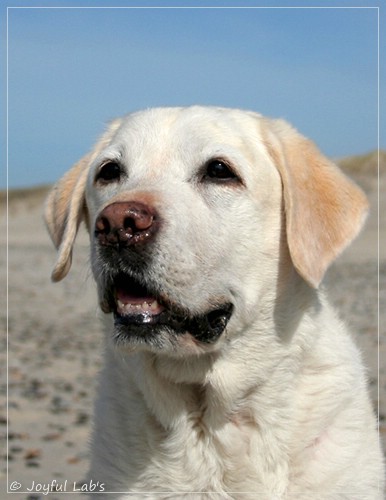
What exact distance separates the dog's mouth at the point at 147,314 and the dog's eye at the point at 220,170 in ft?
2.01

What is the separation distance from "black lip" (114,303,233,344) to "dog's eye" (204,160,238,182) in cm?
62

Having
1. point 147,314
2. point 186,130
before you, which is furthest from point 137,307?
point 186,130

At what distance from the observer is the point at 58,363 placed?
A: 1308 cm

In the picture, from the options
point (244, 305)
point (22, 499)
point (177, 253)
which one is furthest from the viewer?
point (22, 499)

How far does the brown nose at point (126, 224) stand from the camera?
4.01 meters

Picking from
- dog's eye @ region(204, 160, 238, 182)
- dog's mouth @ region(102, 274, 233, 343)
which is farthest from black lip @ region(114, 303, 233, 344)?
dog's eye @ region(204, 160, 238, 182)

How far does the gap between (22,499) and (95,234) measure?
10.3 ft

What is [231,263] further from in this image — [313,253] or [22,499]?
[22,499]

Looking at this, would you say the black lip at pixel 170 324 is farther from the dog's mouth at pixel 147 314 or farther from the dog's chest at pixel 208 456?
the dog's chest at pixel 208 456

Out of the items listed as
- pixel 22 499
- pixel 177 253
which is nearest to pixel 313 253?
pixel 177 253

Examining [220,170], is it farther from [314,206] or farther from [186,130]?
[314,206]

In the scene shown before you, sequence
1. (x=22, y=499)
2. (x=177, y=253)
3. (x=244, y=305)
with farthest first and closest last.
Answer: (x=22, y=499) → (x=244, y=305) → (x=177, y=253)

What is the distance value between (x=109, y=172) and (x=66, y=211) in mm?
466

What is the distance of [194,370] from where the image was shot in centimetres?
455
